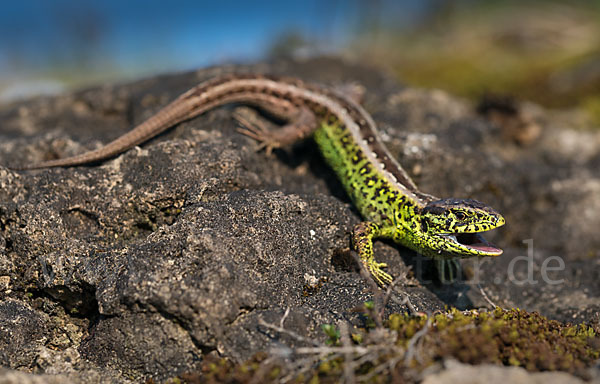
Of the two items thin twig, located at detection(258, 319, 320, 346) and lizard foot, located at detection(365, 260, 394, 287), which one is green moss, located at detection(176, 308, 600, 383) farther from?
lizard foot, located at detection(365, 260, 394, 287)

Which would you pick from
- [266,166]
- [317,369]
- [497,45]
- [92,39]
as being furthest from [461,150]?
[92,39]

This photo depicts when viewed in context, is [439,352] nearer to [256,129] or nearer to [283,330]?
[283,330]

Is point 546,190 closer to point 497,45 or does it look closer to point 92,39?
point 497,45

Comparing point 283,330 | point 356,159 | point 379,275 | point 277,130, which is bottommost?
point 283,330

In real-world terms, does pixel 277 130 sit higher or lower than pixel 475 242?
higher

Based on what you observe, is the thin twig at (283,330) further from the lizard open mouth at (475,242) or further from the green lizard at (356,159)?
the lizard open mouth at (475,242)

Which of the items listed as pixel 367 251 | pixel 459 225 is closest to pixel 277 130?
pixel 367 251

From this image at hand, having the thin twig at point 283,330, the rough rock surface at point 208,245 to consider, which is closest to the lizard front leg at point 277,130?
the rough rock surface at point 208,245
